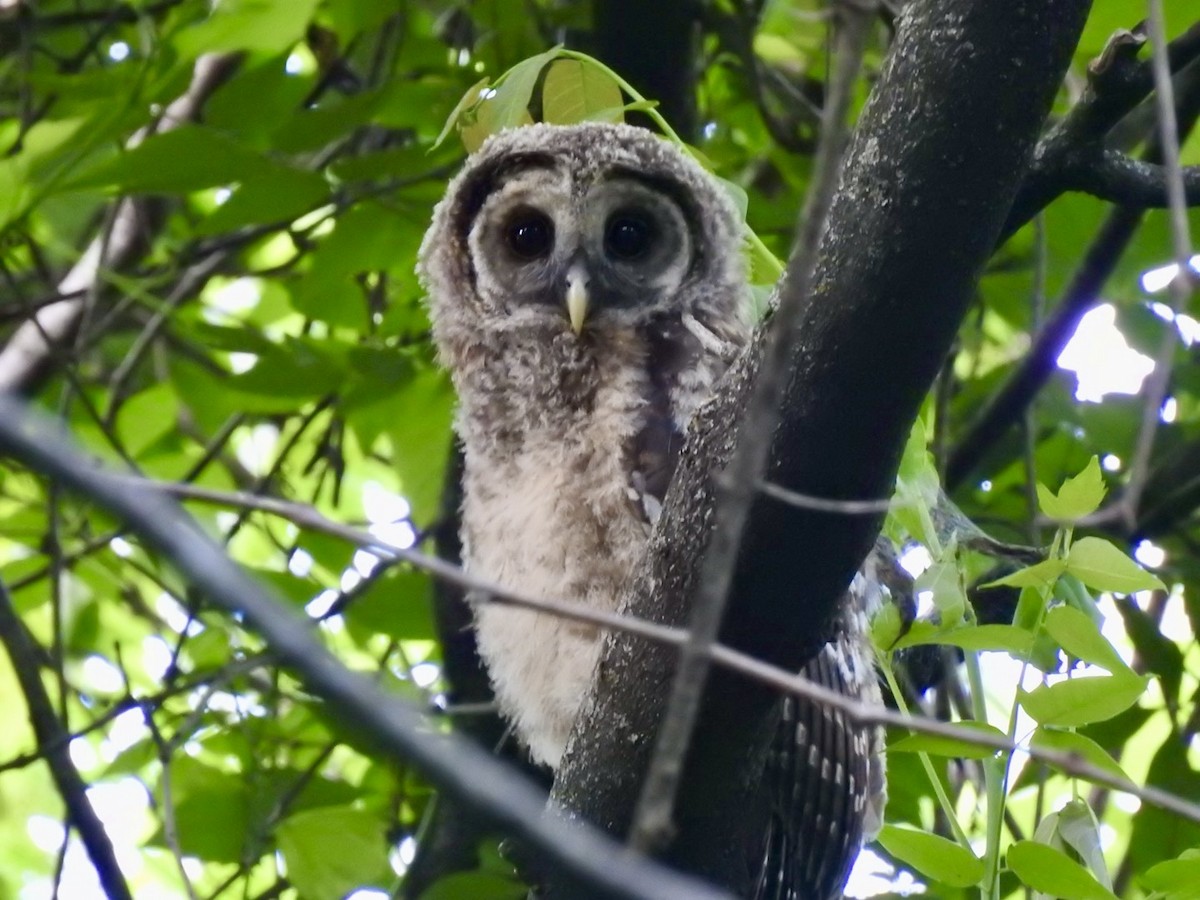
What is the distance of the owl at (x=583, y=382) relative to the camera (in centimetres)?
221

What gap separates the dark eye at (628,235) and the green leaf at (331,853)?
43.5 inches

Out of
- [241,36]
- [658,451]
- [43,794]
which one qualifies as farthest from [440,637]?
[43,794]

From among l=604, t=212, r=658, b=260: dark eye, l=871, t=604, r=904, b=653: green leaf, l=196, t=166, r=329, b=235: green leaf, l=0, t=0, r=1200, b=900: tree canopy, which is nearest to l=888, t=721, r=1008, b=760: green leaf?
l=0, t=0, r=1200, b=900: tree canopy

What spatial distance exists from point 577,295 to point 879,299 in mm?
1305

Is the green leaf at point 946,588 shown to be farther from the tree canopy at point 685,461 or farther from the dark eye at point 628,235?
the dark eye at point 628,235

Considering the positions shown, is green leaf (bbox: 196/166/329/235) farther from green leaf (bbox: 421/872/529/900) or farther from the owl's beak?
green leaf (bbox: 421/872/529/900)

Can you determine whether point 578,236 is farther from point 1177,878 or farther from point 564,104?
point 1177,878

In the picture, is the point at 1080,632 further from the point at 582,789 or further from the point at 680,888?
the point at 680,888

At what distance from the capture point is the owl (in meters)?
2.21

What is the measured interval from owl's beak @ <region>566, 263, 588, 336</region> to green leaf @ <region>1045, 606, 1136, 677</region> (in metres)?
1.22

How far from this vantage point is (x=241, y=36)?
210 cm

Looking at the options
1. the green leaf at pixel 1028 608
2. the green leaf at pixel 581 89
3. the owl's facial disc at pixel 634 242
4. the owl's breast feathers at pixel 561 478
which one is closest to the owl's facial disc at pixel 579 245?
the owl's facial disc at pixel 634 242

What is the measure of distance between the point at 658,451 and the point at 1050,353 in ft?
2.99

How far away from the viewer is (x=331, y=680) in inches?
25.8
